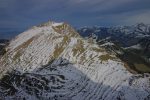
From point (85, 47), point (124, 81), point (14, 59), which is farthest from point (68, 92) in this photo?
point (14, 59)

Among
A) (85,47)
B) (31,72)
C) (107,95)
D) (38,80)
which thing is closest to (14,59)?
(31,72)

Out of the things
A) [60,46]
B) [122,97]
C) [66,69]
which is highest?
[60,46]

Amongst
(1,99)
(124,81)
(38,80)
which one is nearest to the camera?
(124,81)

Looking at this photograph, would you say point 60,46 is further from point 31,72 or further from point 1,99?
point 1,99

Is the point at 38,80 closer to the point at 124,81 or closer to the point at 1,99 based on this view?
the point at 1,99

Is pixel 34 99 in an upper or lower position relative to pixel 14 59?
lower

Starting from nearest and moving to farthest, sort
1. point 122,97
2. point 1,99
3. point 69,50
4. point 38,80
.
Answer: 1. point 122,97
2. point 1,99
3. point 38,80
4. point 69,50

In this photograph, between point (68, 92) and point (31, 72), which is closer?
point (68, 92)
